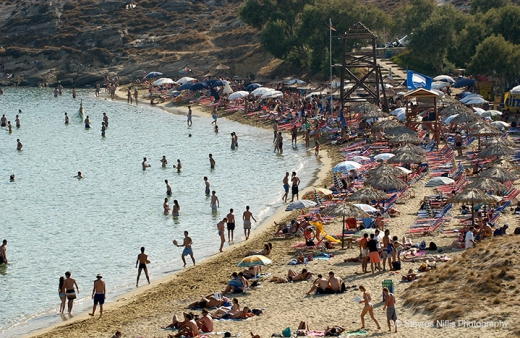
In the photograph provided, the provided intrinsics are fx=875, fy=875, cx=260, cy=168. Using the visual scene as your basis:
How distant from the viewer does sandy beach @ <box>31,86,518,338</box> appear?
1745 centimetres

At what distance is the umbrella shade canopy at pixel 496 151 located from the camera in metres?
31.0

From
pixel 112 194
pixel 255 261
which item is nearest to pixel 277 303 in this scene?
pixel 255 261

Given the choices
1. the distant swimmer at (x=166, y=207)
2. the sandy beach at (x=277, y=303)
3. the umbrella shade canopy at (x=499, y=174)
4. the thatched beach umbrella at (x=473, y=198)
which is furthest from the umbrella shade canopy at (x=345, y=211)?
the distant swimmer at (x=166, y=207)

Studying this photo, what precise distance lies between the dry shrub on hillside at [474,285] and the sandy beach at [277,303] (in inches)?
7.6

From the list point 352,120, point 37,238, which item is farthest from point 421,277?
point 352,120

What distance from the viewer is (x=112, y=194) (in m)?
36.8

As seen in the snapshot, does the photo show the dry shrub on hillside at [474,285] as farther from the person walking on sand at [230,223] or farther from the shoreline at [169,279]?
the person walking on sand at [230,223]

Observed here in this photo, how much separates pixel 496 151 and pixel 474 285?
14.0m

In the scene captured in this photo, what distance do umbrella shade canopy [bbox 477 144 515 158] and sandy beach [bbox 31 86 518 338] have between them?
565 cm

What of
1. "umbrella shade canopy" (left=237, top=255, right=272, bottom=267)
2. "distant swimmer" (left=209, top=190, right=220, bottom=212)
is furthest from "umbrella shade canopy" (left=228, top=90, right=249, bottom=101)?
"umbrella shade canopy" (left=237, top=255, right=272, bottom=267)

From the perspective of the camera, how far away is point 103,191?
37.6 meters

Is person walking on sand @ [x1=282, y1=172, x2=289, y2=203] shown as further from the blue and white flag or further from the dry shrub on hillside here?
the blue and white flag

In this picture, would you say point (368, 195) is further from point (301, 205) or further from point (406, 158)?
point (406, 158)

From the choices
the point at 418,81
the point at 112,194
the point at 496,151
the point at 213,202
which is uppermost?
the point at 496,151
